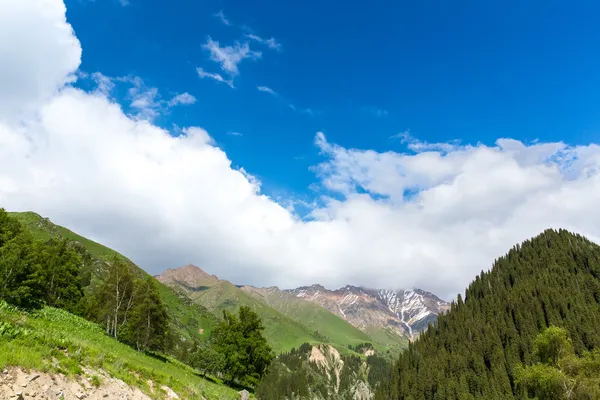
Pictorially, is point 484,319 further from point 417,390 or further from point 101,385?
point 101,385

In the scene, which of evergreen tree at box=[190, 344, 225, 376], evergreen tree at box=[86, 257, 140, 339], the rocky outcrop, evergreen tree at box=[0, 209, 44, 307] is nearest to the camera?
the rocky outcrop

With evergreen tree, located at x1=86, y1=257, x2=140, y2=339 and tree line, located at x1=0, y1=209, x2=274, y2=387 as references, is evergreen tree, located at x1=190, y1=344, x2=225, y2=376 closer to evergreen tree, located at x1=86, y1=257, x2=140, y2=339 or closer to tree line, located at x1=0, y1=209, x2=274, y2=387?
tree line, located at x1=0, y1=209, x2=274, y2=387

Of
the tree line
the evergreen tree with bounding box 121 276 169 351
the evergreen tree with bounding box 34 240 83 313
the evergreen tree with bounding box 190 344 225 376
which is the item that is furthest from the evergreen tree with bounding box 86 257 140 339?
the evergreen tree with bounding box 34 240 83 313

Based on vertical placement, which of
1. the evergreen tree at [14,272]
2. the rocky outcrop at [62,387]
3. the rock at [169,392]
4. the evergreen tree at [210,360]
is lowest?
the evergreen tree at [210,360]

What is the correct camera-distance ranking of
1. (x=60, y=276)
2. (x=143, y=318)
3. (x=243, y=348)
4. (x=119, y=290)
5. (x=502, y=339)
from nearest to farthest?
1. (x=143, y=318)
2. (x=243, y=348)
3. (x=119, y=290)
4. (x=60, y=276)
5. (x=502, y=339)

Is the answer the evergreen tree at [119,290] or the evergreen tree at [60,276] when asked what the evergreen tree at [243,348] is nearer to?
the evergreen tree at [119,290]

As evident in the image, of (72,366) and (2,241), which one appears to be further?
(2,241)

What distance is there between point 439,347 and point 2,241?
652ft

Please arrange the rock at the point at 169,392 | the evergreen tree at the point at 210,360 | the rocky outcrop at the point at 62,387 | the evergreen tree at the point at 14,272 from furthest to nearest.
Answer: the evergreen tree at the point at 210,360 → the evergreen tree at the point at 14,272 → the rock at the point at 169,392 → the rocky outcrop at the point at 62,387

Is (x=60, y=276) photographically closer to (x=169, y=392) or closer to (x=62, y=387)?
(x=169, y=392)

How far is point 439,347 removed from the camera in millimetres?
191750

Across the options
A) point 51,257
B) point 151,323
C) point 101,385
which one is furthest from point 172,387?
point 51,257

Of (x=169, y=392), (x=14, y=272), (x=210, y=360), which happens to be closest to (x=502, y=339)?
(x=210, y=360)

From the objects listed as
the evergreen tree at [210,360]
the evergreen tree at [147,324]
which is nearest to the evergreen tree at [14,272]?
the evergreen tree at [147,324]
